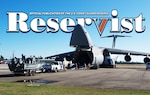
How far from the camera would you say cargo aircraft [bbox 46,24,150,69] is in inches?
1858

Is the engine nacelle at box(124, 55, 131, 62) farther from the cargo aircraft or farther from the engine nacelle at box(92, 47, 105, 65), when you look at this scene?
the engine nacelle at box(92, 47, 105, 65)

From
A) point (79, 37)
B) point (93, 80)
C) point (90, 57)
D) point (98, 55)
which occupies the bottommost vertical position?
point (93, 80)

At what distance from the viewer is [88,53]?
5116cm

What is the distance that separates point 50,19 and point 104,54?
26914 mm

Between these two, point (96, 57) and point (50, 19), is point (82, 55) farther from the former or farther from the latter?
point (50, 19)

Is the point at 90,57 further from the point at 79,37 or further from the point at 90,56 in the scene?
the point at 79,37

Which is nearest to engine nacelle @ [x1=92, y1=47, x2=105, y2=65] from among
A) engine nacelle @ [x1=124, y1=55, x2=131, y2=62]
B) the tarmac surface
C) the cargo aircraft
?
the cargo aircraft

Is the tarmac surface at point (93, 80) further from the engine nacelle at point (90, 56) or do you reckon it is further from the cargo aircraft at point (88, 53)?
the engine nacelle at point (90, 56)

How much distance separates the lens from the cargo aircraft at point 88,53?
47.2 m

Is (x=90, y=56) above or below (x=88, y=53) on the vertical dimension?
below

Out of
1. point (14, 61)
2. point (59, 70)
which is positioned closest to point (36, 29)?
point (14, 61)

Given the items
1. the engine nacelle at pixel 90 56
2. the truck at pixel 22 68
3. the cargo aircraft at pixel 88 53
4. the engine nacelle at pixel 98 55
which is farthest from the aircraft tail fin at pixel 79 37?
the truck at pixel 22 68

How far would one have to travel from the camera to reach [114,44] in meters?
84.9

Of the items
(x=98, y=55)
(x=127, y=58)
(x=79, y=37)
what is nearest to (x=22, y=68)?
(x=79, y=37)
